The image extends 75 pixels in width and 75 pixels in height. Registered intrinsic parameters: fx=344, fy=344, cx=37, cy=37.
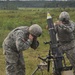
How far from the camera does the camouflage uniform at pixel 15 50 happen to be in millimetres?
7910

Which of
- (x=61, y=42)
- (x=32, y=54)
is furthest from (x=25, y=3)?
(x=61, y=42)

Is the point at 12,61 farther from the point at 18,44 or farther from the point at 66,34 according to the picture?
the point at 66,34

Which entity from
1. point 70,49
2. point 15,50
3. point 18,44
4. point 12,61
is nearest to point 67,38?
point 70,49

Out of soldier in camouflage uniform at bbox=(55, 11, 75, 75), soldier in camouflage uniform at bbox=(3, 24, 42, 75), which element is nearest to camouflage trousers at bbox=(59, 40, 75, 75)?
soldier in camouflage uniform at bbox=(55, 11, 75, 75)

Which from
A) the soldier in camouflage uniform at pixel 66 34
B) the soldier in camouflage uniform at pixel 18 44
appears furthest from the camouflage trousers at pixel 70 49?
the soldier in camouflage uniform at pixel 18 44

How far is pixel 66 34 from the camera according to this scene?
31.8 feet

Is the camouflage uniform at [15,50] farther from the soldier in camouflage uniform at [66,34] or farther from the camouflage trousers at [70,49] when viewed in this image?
the camouflage trousers at [70,49]

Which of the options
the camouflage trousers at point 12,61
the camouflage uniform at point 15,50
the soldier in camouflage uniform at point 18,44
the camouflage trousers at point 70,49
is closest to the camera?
the soldier in camouflage uniform at point 18,44

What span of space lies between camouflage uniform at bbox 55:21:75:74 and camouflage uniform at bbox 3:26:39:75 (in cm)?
163

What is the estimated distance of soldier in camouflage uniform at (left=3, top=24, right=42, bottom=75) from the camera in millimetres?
7762

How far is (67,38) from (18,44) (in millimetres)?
2362

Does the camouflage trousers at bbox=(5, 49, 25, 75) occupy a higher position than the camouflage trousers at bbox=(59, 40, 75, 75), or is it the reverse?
the camouflage trousers at bbox=(59, 40, 75, 75)

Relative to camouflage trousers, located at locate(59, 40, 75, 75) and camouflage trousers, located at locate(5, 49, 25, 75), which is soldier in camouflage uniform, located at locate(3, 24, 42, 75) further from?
camouflage trousers, located at locate(59, 40, 75, 75)

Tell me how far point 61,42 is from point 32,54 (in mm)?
5833
